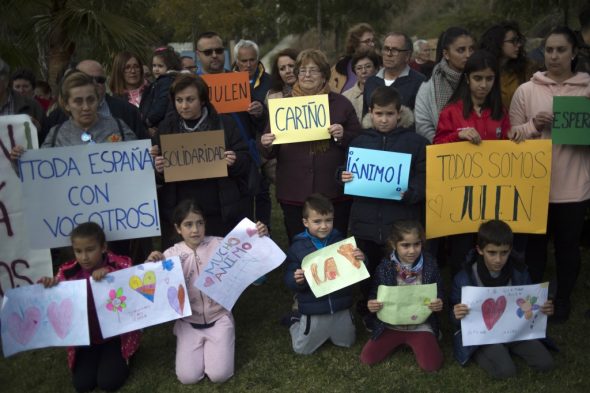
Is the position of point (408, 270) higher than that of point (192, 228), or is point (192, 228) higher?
point (192, 228)

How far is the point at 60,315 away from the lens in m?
3.99

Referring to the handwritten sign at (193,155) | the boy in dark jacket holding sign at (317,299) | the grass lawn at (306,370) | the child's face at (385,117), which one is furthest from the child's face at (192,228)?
the child's face at (385,117)

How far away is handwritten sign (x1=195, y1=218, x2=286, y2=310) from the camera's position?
13.9 ft

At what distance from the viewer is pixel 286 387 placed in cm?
408

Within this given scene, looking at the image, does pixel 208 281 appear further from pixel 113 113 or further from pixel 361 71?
pixel 361 71

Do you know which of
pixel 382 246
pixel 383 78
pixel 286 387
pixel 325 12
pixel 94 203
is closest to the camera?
pixel 286 387

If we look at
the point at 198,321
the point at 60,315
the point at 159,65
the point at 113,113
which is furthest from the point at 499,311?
the point at 159,65

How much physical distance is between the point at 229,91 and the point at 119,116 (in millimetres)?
1036

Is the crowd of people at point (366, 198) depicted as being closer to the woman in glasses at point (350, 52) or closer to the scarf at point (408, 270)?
the scarf at point (408, 270)

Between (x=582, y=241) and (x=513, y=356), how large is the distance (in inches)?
111

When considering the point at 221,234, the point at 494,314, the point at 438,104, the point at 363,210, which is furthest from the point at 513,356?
the point at 221,234

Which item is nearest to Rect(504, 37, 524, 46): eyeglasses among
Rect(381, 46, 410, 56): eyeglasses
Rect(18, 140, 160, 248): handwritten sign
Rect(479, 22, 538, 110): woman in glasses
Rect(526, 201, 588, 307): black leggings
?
Rect(479, 22, 538, 110): woman in glasses

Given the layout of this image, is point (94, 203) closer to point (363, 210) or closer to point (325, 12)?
point (363, 210)

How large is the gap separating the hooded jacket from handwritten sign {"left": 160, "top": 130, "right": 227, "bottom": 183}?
85.8 inches
